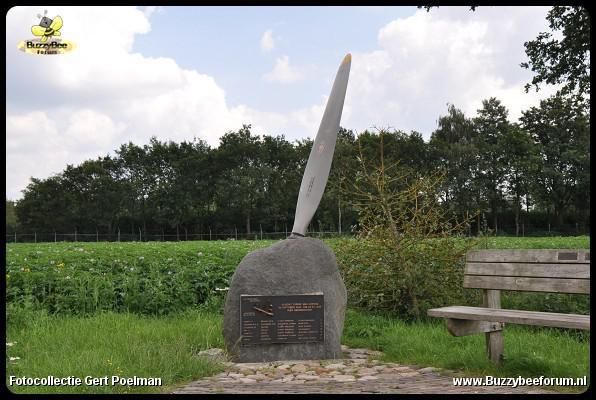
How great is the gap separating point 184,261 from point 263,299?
5010 millimetres

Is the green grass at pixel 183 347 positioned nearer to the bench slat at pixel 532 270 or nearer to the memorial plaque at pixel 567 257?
the bench slat at pixel 532 270

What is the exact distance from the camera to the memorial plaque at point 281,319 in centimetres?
577

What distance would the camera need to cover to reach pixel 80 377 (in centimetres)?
459

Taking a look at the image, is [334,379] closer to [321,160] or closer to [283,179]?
[321,160]

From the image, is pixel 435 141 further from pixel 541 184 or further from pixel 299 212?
pixel 299 212

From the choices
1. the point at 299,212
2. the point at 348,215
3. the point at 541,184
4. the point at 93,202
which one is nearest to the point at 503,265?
the point at 299,212

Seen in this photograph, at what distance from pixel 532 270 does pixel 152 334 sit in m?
4.14

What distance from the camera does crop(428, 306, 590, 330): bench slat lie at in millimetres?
4445

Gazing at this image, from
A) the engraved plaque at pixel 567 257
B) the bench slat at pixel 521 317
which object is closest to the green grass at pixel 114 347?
the bench slat at pixel 521 317

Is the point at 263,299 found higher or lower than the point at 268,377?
higher

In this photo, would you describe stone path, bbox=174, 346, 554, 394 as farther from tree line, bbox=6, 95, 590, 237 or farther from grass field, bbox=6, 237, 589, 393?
tree line, bbox=6, 95, 590, 237

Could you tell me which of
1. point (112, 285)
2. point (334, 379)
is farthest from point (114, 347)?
point (112, 285)

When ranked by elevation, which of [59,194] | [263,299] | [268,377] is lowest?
[268,377]

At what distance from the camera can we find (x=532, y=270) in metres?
5.28
